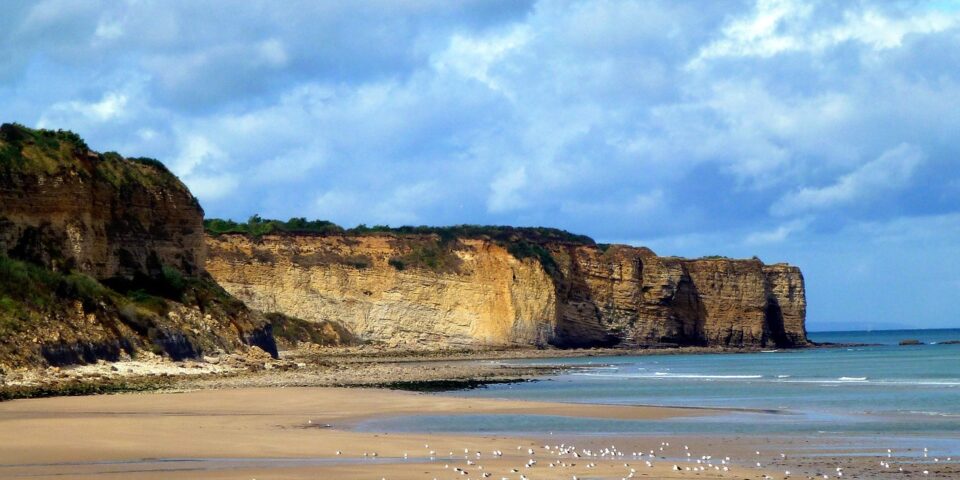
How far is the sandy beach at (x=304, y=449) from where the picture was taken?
1427cm

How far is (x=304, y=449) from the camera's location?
16.8 metres

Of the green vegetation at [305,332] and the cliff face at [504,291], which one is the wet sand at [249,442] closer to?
the green vegetation at [305,332]

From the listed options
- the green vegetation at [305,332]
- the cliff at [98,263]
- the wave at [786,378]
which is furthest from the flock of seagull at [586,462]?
the green vegetation at [305,332]

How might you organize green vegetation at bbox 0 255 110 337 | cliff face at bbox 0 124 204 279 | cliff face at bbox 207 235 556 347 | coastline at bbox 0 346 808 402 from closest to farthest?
1. coastline at bbox 0 346 808 402
2. green vegetation at bbox 0 255 110 337
3. cliff face at bbox 0 124 204 279
4. cliff face at bbox 207 235 556 347

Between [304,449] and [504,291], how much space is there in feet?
188

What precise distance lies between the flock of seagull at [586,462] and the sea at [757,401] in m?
3.28

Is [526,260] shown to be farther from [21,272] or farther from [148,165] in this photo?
[21,272]

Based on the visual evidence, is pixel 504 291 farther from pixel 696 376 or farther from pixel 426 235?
pixel 696 376

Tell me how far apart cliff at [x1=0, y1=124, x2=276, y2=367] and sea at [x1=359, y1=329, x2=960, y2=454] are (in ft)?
37.3

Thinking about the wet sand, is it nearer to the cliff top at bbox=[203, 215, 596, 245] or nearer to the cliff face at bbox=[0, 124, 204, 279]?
the cliff face at bbox=[0, 124, 204, 279]

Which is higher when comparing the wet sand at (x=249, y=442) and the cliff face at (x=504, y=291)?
the cliff face at (x=504, y=291)

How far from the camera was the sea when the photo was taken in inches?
820

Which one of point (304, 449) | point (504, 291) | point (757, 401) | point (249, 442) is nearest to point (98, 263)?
point (757, 401)

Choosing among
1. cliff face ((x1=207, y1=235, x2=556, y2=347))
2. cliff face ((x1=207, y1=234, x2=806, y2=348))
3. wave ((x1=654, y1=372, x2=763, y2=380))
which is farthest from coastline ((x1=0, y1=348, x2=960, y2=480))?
cliff face ((x1=207, y1=234, x2=806, y2=348))
